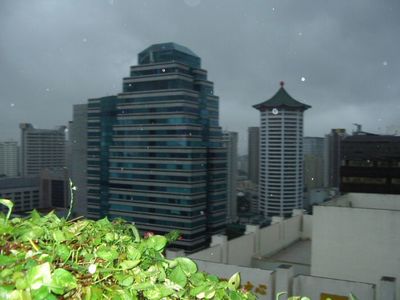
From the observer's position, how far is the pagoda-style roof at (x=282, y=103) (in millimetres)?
175875

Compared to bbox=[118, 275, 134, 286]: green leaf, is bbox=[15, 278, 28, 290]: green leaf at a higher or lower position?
higher

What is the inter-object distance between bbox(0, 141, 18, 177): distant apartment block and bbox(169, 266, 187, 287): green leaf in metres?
202

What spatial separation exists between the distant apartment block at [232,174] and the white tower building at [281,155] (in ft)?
67.3

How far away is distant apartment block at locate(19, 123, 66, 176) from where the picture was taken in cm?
17788

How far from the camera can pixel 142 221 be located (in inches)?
3469

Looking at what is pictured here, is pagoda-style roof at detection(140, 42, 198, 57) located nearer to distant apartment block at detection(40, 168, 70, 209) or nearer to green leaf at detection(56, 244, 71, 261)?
distant apartment block at detection(40, 168, 70, 209)

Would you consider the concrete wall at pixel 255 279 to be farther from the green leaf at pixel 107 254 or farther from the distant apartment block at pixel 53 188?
the distant apartment block at pixel 53 188

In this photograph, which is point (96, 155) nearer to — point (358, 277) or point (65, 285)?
point (358, 277)

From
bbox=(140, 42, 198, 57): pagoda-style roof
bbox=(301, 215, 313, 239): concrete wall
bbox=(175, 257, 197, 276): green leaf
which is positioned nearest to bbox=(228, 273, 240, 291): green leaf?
bbox=(175, 257, 197, 276): green leaf

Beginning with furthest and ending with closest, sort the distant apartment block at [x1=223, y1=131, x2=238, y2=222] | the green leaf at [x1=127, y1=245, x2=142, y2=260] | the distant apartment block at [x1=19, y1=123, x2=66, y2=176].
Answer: the distant apartment block at [x1=19, y1=123, x2=66, y2=176], the distant apartment block at [x1=223, y1=131, x2=238, y2=222], the green leaf at [x1=127, y1=245, x2=142, y2=260]

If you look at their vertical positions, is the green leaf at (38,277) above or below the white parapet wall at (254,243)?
above

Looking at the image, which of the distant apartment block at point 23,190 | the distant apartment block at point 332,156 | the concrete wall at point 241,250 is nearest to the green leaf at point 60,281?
the concrete wall at point 241,250

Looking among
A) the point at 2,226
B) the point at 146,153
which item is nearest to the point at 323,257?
the point at 2,226

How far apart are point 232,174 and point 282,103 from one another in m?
53.3
